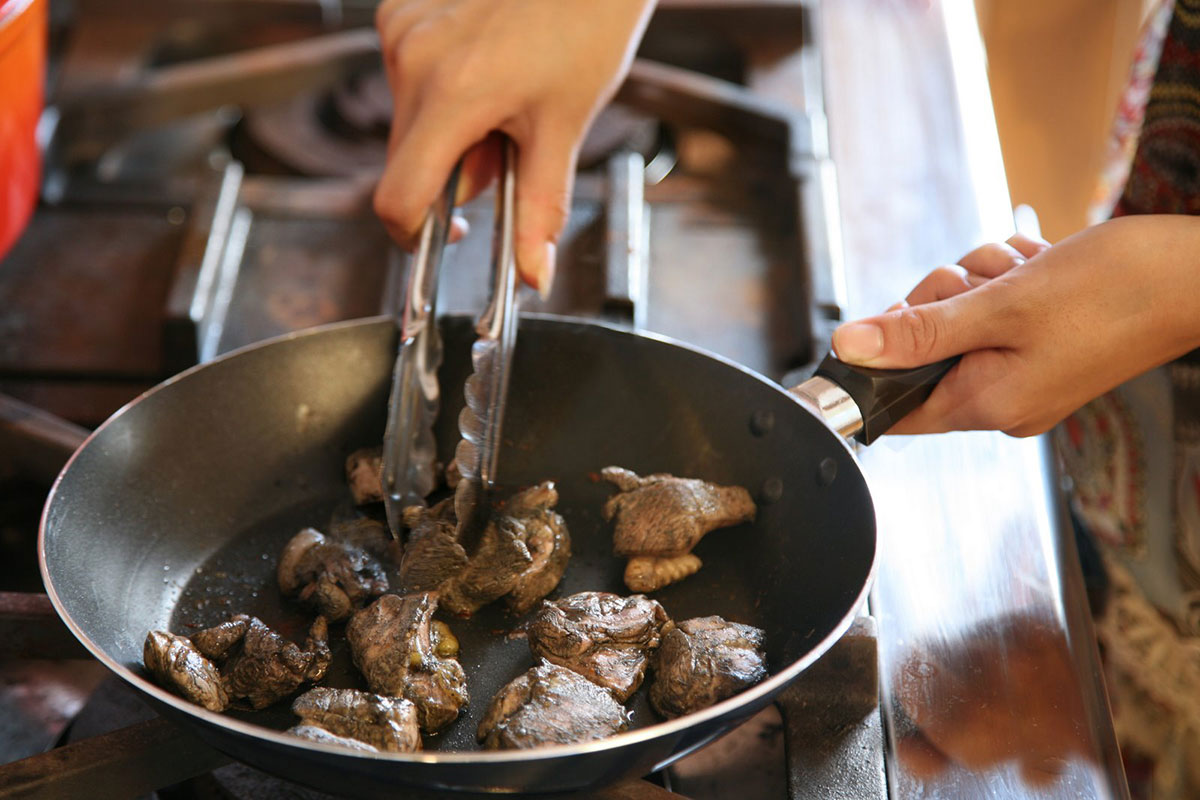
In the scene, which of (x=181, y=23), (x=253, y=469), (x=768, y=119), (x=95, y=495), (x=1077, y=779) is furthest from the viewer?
(x=181, y=23)

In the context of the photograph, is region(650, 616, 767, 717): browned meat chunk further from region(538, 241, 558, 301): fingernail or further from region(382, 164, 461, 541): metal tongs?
region(538, 241, 558, 301): fingernail

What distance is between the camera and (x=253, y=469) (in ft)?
3.37

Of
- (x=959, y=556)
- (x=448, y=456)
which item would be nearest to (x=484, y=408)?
(x=448, y=456)

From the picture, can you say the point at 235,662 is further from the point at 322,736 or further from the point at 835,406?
the point at 835,406

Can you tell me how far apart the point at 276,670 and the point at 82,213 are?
0.81m

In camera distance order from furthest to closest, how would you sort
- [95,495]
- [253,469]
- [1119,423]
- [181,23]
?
[181,23]
[1119,423]
[253,469]
[95,495]

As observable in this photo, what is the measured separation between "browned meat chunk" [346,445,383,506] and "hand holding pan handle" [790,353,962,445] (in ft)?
1.28

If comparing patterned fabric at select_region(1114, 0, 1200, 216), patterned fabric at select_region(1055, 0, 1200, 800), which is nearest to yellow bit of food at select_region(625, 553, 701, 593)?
patterned fabric at select_region(1055, 0, 1200, 800)

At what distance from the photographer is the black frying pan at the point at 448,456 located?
0.80 metres

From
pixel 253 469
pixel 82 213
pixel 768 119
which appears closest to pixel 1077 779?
pixel 253 469

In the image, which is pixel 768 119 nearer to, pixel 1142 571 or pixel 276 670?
pixel 1142 571

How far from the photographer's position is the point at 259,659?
30.8 inches

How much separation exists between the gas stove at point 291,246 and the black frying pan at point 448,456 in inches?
2.9

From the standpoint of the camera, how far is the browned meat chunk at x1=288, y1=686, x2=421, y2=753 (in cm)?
71
